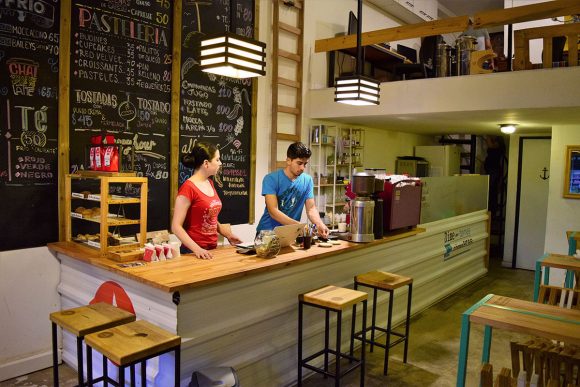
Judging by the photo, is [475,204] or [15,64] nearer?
[15,64]

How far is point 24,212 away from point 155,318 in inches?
61.1

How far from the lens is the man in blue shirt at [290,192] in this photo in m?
3.50

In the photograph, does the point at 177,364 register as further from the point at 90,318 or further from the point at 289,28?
the point at 289,28

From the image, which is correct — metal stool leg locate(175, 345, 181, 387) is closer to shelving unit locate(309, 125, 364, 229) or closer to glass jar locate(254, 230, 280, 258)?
glass jar locate(254, 230, 280, 258)

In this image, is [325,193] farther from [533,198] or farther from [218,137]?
[533,198]

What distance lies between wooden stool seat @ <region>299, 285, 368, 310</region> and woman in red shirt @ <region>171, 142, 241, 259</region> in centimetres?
69

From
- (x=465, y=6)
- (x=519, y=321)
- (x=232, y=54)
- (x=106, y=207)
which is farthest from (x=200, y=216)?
(x=465, y=6)

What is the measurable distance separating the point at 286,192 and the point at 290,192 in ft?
0.12

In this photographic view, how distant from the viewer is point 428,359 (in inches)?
144

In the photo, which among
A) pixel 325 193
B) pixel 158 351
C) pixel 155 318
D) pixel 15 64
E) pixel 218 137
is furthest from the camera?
pixel 325 193

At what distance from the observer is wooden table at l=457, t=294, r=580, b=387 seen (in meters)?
2.16

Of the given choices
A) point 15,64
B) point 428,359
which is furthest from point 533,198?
point 15,64

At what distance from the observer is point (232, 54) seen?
2.63m

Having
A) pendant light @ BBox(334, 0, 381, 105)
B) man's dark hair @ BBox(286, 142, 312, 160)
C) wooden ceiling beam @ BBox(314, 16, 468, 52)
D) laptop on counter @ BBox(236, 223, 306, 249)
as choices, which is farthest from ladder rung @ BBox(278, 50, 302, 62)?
laptop on counter @ BBox(236, 223, 306, 249)
